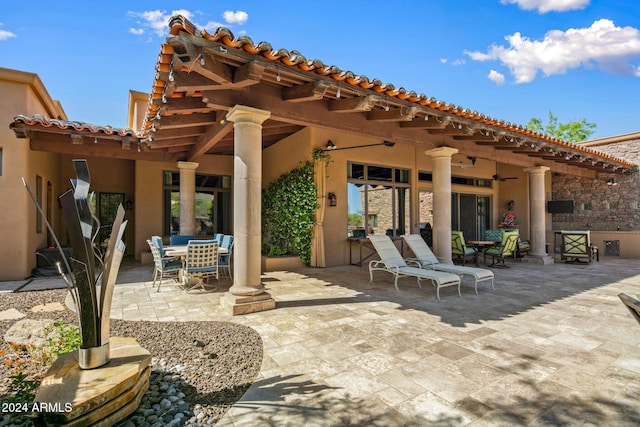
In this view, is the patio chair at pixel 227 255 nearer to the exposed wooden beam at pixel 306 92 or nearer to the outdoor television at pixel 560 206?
the exposed wooden beam at pixel 306 92

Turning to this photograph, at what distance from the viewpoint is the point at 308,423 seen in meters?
1.97

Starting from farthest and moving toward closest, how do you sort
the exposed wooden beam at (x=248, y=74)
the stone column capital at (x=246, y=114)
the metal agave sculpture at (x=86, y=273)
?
1. the stone column capital at (x=246, y=114)
2. the exposed wooden beam at (x=248, y=74)
3. the metal agave sculpture at (x=86, y=273)

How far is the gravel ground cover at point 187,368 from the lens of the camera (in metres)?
2.05

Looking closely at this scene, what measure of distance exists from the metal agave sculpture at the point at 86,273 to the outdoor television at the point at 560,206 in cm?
1466

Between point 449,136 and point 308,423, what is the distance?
6513 mm

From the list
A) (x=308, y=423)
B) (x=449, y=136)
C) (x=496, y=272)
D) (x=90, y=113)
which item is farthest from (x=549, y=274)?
(x=90, y=113)

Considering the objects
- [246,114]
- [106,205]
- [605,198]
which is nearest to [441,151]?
[246,114]

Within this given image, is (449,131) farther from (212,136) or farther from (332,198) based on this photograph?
(212,136)

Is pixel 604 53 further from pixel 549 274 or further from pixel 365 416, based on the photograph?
pixel 365 416

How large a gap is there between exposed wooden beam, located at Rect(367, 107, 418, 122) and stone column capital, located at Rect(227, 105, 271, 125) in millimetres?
2032

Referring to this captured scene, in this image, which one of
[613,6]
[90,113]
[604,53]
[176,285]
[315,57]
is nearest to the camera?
[315,57]

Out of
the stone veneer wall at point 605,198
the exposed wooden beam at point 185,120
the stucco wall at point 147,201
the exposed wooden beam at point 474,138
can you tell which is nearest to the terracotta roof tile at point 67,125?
the exposed wooden beam at point 185,120

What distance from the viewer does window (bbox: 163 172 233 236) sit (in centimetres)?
988

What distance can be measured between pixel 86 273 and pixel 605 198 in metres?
15.5
